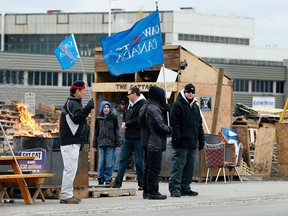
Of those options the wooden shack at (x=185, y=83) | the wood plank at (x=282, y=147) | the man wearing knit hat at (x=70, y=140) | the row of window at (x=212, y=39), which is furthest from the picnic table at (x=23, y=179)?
the row of window at (x=212, y=39)

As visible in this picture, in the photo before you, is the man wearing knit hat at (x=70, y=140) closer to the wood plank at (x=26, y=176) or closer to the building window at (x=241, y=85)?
the wood plank at (x=26, y=176)

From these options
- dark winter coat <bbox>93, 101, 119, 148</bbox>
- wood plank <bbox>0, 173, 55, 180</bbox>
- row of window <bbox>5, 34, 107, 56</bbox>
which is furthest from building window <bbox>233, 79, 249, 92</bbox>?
wood plank <bbox>0, 173, 55, 180</bbox>

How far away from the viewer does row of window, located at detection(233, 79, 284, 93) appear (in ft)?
273

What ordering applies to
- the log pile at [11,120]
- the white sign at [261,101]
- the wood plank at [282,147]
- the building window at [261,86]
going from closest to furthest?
the wood plank at [282,147] → the log pile at [11,120] → the white sign at [261,101] → the building window at [261,86]

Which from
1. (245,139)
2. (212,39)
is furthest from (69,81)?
(245,139)

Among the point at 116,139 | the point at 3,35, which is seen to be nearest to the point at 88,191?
the point at 116,139

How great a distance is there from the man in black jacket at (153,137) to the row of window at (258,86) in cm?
6448

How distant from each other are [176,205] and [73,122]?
2.25 metres

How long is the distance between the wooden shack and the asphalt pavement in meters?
6.47

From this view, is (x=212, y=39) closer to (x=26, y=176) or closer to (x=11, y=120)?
(x=11, y=120)

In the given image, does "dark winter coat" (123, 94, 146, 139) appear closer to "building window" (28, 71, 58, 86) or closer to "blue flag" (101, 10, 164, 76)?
"blue flag" (101, 10, 164, 76)

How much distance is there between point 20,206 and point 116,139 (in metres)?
6.38

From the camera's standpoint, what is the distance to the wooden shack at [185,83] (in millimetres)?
26062

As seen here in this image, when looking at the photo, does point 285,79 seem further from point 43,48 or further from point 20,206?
point 20,206
